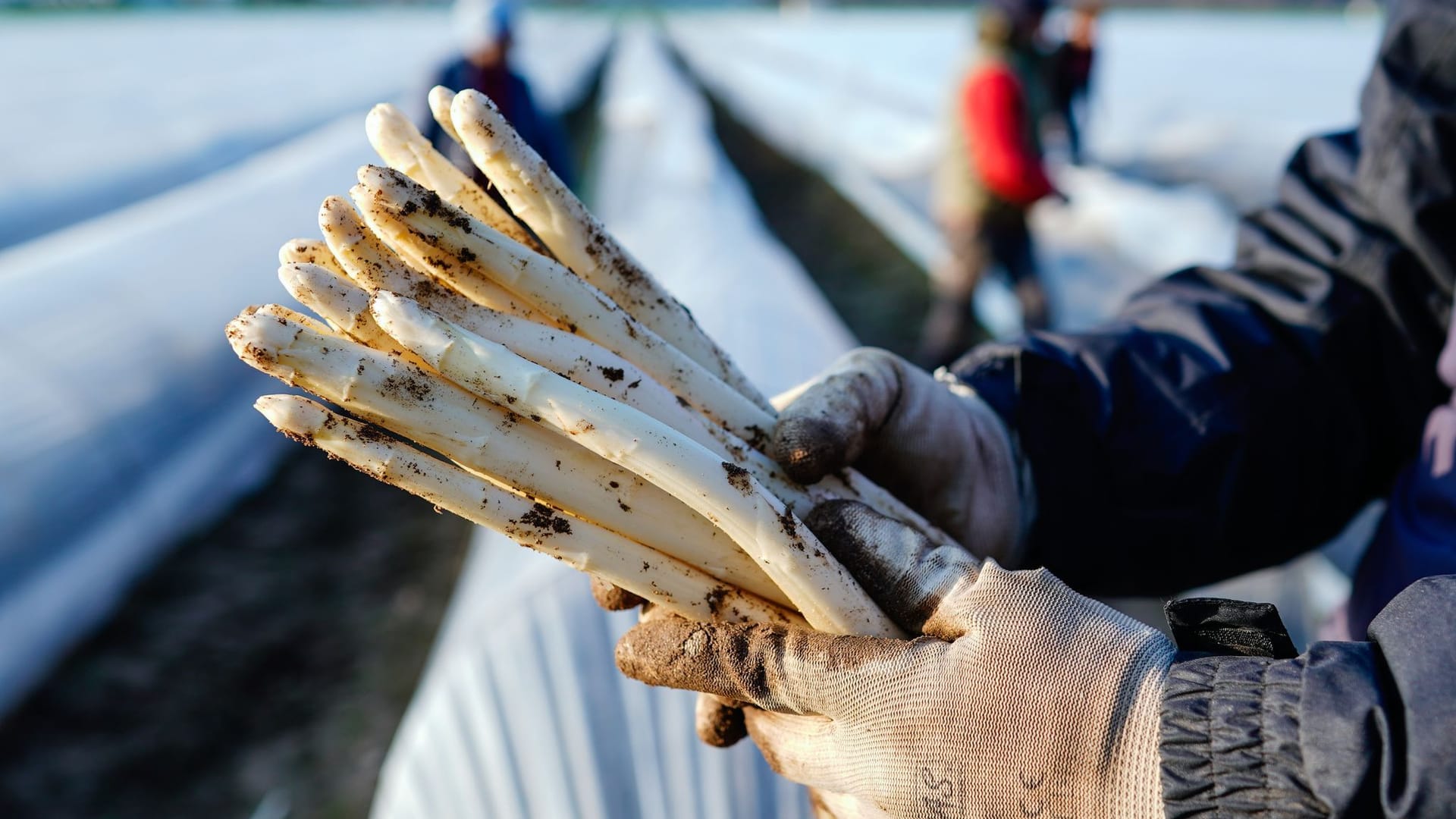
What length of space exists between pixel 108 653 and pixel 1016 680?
8.08ft

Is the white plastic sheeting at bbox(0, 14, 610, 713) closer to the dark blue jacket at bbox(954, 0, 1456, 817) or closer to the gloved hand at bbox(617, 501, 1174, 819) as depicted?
the gloved hand at bbox(617, 501, 1174, 819)

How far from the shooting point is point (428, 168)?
79cm

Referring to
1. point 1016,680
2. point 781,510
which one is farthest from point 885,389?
point 1016,680

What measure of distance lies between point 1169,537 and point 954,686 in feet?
1.53

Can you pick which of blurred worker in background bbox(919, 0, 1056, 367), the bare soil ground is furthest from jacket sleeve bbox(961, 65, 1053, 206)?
the bare soil ground

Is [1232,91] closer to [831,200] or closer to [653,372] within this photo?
[831,200]

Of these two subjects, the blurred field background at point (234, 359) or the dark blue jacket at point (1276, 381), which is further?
the blurred field background at point (234, 359)

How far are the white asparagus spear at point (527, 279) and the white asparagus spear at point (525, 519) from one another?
16 centimetres

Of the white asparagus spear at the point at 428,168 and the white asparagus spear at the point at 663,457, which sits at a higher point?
the white asparagus spear at the point at 428,168

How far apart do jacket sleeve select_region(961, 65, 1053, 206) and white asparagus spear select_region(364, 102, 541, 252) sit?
274 centimetres

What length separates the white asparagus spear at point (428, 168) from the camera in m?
0.75

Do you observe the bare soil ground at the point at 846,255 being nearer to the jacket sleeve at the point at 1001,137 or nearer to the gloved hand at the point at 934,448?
the jacket sleeve at the point at 1001,137

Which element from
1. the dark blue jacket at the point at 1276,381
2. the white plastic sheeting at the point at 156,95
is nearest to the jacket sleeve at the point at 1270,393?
the dark blue jacket at the point at 1276,381

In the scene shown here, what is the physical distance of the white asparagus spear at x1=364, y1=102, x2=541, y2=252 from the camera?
753 mm
